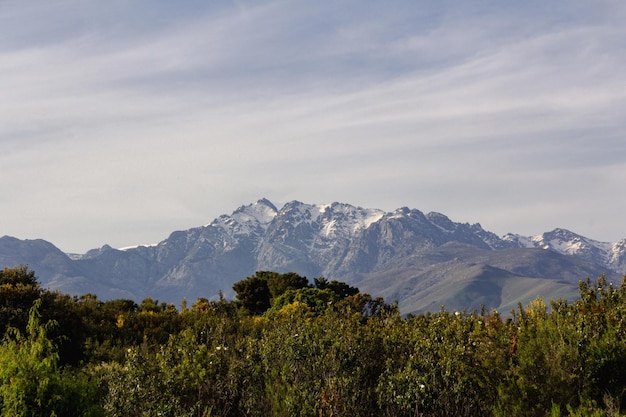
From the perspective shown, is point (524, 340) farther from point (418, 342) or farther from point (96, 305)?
point (96, 305)

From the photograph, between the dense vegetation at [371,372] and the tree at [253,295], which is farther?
the tree at [253,295]

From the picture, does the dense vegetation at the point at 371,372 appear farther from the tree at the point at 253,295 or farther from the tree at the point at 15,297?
the tree at the point at 253,295

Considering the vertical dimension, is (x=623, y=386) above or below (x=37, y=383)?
below

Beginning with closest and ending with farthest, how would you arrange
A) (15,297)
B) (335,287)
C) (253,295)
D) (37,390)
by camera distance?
(37,390)
(15,297)
(253,295)
(335,287)

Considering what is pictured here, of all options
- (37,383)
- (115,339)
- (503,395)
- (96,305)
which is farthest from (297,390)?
(96,305)

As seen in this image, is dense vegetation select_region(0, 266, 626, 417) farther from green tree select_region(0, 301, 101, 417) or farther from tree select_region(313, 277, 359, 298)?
tree select_region(313, 277, 359, 298)

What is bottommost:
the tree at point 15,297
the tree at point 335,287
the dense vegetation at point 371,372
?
the tree at point 335,287

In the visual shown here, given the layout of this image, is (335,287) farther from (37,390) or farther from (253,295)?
(37,390)

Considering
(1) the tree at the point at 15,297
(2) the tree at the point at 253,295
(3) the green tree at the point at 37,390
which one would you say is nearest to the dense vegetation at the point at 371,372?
(3) the green tree at the point at 37,390

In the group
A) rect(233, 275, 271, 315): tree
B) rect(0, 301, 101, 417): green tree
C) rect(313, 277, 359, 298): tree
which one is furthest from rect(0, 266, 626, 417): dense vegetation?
rect(313, 277, 359, 298): tree

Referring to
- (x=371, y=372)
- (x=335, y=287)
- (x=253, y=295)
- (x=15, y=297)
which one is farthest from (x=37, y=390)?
(x=335, y=287)

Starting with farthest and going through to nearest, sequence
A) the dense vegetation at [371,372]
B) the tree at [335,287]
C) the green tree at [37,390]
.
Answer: the tree at [335,287]
the dense vegetation at [371,372]
the green tree at [37,390]

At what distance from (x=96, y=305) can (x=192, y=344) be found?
57.5 feet

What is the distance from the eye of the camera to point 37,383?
14727 millimetres
